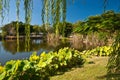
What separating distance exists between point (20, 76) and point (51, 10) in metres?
5.64

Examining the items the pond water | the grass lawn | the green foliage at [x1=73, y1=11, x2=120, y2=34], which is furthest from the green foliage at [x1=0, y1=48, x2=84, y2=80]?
the green foliage at [x1=73, y1=11, x2=120, y2=34]

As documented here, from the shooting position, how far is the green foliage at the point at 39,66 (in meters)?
6.48

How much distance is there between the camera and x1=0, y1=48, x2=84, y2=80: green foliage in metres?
6.48

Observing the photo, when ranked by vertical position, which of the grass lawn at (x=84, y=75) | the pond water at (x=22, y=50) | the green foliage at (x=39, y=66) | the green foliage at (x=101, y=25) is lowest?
the pond water at (x=22, y=50)

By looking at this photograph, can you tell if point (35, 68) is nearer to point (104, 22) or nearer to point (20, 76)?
point (20, 76)

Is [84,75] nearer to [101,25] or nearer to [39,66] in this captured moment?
[39,66]

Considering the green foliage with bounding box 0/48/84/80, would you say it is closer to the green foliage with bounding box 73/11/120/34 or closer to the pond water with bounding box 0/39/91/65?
the pond water with bounding box 0/39/91/65

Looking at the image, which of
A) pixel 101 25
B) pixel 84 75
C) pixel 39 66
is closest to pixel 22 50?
pixel 39 66

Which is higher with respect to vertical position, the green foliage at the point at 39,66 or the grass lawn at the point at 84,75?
the green foliage at the point at 39,66

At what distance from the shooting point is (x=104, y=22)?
2.35 metres

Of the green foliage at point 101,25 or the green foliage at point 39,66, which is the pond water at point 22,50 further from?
the green foliage at point 101,25

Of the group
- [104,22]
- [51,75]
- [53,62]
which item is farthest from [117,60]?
[53,62]

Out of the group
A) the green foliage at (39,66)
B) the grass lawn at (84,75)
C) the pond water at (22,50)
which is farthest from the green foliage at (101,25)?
the pond water at (22,50)

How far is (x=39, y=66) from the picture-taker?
23.9ft
